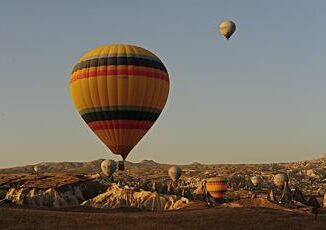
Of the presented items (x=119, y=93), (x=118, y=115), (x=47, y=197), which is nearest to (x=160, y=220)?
(x=118, y=115)

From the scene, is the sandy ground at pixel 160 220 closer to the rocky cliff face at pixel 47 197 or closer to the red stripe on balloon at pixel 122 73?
the red stripe on balloon at pixel 122 73

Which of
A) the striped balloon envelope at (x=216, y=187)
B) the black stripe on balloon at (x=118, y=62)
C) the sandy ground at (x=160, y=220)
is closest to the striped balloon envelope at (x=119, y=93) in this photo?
the black stripe on balloon at (x=118, y=62)

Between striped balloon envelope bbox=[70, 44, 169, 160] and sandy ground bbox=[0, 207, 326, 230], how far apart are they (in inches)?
578

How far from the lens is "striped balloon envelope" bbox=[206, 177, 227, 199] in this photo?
102 m

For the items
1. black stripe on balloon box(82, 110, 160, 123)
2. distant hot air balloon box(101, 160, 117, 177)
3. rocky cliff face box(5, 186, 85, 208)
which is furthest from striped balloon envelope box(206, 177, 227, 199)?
black stripe on balloon box(82, 110, 160, 123)

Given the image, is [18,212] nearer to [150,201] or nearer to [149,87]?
[149,87]

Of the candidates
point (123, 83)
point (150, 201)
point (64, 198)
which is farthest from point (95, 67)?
point (64, 198)

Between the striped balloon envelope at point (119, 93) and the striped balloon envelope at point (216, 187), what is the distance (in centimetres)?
4234

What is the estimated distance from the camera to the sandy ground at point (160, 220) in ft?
145

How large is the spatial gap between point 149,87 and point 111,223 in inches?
816

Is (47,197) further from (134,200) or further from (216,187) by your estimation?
(216,187)

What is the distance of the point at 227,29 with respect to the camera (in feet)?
290

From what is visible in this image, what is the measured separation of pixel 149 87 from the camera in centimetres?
6122

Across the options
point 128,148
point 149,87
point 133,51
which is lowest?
point 128,148
